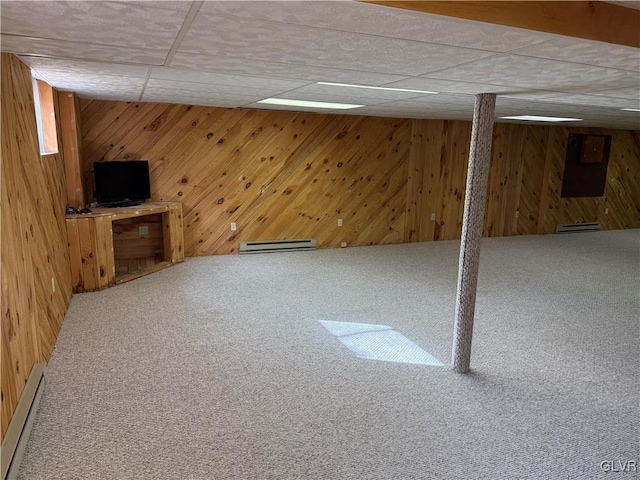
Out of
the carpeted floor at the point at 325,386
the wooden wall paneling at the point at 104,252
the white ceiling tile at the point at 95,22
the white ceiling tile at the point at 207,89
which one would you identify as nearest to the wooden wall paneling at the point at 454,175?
the carpeted floor at the point at 325,386

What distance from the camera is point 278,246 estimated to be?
6.41 metres

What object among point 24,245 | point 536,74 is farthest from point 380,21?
point 24,245

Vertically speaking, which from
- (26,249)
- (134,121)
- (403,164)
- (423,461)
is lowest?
(423,461)

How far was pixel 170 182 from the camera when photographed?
5719 millimetres

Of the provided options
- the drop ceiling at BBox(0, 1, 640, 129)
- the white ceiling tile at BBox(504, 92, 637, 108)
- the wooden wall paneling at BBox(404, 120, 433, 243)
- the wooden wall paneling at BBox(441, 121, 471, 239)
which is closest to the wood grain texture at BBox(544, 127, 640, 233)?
the wooden wall paneling at BBox(441, 121, 471, 239)

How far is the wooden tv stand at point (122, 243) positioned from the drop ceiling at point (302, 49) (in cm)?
162

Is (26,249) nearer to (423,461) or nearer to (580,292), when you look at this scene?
(423,461)

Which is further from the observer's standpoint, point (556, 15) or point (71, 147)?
point (71, 147)

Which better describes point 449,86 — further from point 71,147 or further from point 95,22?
point 71,147

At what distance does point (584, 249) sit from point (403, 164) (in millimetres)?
3321

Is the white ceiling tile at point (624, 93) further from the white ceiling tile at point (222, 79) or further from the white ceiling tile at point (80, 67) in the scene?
the white ceiling tile at point (80, 67)

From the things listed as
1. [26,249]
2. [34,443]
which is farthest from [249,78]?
[34,443]

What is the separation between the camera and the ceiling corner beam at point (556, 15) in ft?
4.52

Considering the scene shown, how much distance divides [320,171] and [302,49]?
462 centimetres
